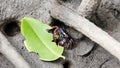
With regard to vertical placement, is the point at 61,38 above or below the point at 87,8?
below

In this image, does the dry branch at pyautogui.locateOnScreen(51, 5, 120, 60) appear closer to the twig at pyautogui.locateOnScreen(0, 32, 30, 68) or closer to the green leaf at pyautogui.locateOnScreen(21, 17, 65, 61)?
the green leaf at pyautogui.locateOnScreen(21, 17, 65, 61)

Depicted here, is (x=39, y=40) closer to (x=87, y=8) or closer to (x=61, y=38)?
(x=61, y=38)

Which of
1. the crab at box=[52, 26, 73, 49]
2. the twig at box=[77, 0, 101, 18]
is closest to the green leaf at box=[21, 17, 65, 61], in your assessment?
the crab at box=[52, 26, 73, 49]

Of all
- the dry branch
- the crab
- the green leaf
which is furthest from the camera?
the crab

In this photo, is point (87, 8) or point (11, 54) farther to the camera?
point (87, 8)

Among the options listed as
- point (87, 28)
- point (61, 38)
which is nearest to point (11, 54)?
point (61, 38)
